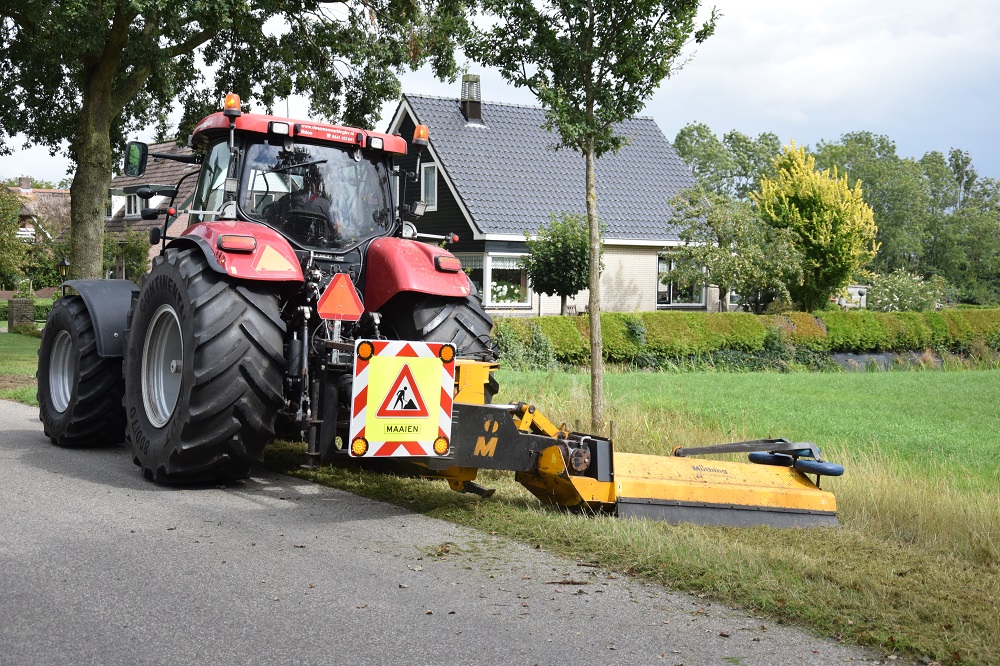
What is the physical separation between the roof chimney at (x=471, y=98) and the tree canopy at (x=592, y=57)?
22.9m

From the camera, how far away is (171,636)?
13.1 ft

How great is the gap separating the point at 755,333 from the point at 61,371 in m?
19.1

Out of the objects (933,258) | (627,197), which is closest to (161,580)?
(627,197)

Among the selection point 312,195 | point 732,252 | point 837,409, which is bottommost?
point 837,409

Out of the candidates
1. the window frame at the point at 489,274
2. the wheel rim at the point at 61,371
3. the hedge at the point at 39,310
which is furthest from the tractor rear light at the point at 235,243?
the hedge at the point at 39,310

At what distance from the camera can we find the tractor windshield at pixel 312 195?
24.8 ft

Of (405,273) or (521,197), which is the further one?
(521,197)

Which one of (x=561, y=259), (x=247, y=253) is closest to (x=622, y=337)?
(x=561, y=259)

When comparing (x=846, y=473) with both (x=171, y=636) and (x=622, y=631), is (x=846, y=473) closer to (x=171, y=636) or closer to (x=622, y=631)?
(x=622, y=631)

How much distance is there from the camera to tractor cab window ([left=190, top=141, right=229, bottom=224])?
7613 mm

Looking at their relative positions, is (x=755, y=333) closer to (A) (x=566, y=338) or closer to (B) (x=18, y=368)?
(A) (x=566, y=338)

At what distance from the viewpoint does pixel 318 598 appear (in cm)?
450

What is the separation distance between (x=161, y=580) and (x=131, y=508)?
165 cm

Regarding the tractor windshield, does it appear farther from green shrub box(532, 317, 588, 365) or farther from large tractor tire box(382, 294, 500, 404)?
green shrub box(532, 317, 588, 365)
